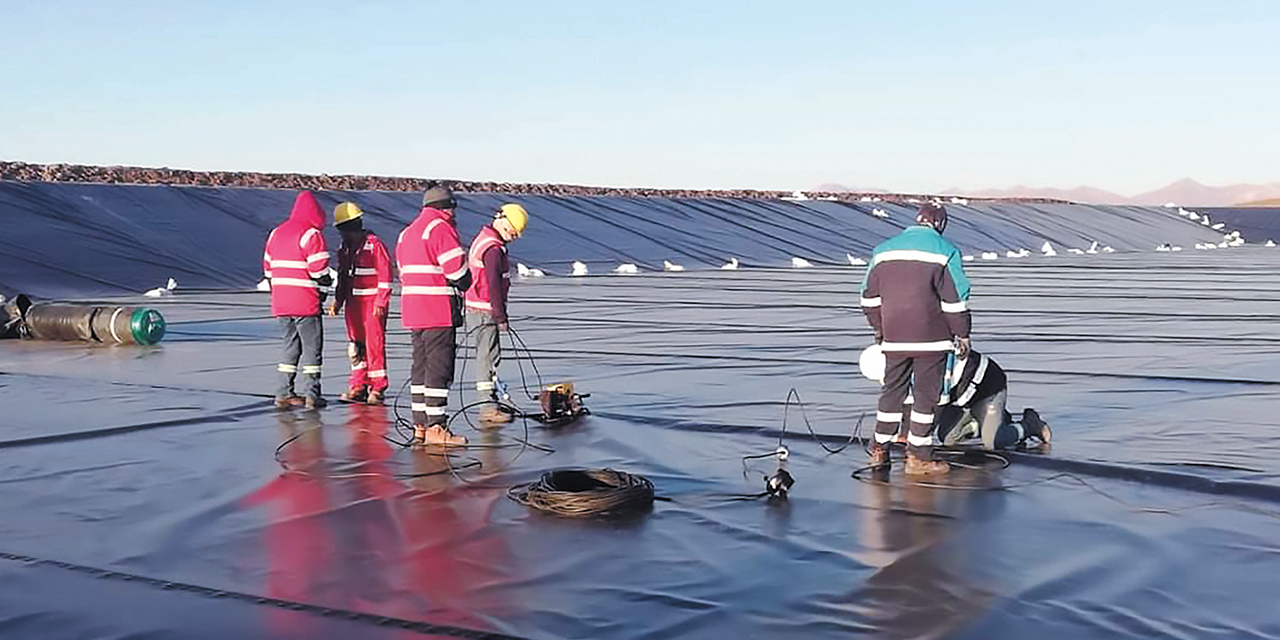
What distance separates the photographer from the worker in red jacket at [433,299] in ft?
30.2

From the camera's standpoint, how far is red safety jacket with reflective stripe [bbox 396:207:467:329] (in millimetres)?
9195

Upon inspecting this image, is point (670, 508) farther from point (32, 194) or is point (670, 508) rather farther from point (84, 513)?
point (32, 194)

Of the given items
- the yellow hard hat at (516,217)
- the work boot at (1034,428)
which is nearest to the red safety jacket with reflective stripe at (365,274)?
the yellow hard hat at (516,217)

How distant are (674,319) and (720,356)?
5238mm

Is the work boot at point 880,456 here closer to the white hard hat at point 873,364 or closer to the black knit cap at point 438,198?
the white hard hat at point 873,364

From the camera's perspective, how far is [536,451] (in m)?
9.20

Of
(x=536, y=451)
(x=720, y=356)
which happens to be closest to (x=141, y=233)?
(x=720, y=356)

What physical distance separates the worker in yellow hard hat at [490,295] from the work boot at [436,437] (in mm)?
1120

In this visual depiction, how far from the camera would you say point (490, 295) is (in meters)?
10.3

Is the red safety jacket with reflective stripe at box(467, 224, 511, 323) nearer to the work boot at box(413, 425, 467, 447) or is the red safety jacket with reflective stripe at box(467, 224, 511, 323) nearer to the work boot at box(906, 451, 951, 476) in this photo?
the work boot at box(413, 425, 467, 447)

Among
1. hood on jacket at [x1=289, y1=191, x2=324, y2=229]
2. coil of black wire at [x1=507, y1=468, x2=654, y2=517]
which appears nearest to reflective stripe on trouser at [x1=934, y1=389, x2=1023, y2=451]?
coil of black wire at [x1=507, y1=468, x2=654, y2=517]

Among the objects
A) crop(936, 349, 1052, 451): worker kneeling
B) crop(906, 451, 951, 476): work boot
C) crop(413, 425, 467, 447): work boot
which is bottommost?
crop(906, 451, 951, 476): work boot

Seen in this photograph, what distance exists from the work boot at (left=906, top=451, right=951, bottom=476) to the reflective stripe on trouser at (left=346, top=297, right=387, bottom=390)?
4.80m

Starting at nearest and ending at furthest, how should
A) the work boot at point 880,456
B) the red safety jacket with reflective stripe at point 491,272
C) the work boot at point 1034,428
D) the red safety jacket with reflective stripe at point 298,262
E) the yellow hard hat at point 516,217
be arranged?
1. the work boot at point 880,456
2. the work boot at point 1034,428
3. the red safety jacket with reflective stripe at point 491,272
4. the yellow hard hat at point 516,217
5. the red safety jacket with reflective stripe at point 298,262
